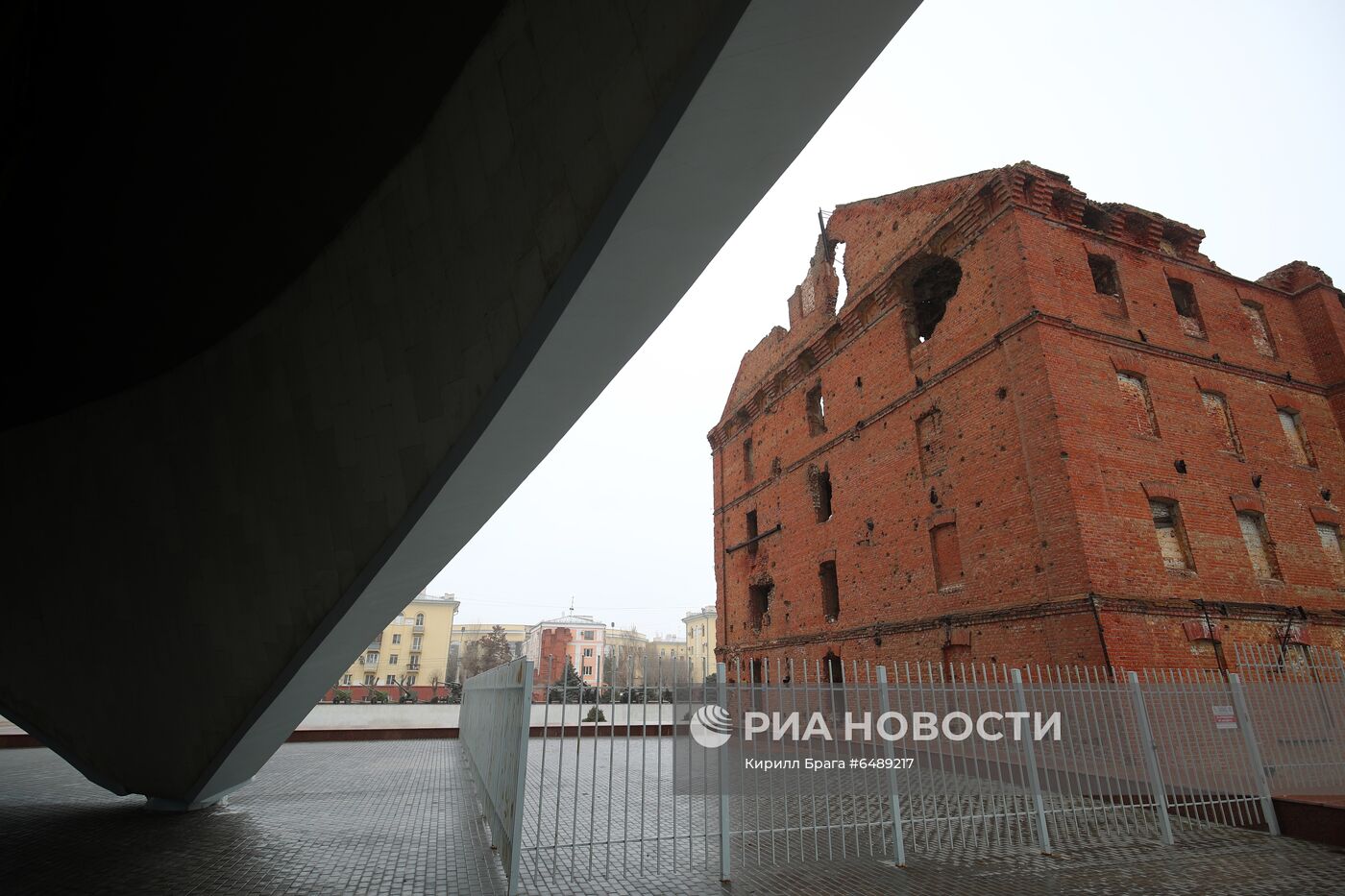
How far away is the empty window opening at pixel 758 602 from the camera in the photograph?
2202cm

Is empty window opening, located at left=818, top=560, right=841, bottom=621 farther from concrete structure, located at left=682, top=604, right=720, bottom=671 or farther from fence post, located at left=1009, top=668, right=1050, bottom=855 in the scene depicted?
concrete structure, located at left=682, top=604, right=720, bottom=671

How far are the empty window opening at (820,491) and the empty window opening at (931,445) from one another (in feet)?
13.0

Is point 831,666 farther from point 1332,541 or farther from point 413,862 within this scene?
point 413,862

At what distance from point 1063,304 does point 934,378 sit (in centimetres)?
299

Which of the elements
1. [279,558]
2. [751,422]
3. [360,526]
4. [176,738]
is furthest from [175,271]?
[751,422]

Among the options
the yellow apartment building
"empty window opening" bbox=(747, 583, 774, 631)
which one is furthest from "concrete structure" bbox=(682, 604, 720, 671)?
"empty window opening" bbox=(747, 583, 774, 631)

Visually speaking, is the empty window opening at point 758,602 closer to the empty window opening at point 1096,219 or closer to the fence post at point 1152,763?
the empty window opening at point 1096,219

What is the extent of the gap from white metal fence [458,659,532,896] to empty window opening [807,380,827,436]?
1402cm

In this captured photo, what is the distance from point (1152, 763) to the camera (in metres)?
7.52

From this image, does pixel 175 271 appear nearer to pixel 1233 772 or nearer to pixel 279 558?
pixel 279 558

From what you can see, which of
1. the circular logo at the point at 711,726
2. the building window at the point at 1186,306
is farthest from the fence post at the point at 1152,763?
the building window at the point at 1186,306

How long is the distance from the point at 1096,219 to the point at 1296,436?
7.44m

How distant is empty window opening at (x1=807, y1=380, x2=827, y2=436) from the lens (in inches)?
809

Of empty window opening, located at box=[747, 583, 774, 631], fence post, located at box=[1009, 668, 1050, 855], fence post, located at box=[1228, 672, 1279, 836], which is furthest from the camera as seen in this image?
empty window opening, located at box=[747, 583, 774, 631]
